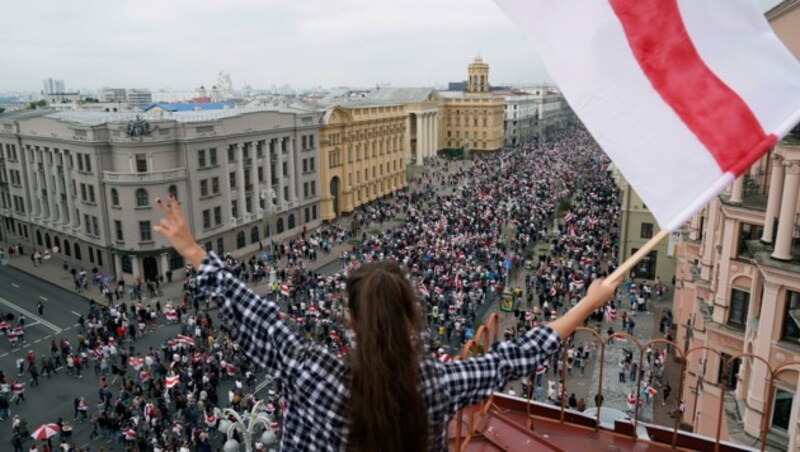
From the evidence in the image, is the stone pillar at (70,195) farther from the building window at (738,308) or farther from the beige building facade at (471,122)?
the beige building facade at (471,122)

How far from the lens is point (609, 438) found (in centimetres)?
671

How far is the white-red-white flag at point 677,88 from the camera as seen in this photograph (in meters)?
4.64

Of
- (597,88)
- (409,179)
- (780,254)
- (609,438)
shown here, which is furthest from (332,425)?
(409,179)

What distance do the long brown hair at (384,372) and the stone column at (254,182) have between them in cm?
4784

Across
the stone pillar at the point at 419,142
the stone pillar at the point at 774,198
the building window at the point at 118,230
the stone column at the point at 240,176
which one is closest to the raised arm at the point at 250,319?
the stone pillar at the point at 774,198

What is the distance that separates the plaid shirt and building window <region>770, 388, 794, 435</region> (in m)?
14.5

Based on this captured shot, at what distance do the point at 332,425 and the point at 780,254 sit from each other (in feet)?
51.9

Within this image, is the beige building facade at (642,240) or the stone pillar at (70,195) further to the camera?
the stone pillar at (70,195)

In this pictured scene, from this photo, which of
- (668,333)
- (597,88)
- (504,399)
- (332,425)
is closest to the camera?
(332,425)

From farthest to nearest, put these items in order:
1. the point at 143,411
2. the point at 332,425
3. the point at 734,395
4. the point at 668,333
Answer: the point at 668,333 < the point at 143,411 < the point at 734,395 < the point at 332,425

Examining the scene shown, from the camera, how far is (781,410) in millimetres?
14594

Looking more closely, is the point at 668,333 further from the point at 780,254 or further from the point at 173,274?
the point at 173,274

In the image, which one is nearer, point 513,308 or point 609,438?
point 609,438

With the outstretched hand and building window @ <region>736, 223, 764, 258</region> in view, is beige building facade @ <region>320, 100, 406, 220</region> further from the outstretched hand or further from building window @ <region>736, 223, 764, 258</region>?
the outstretched hand
